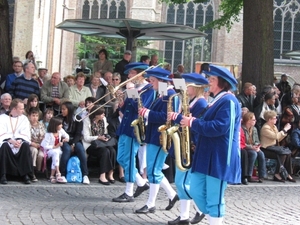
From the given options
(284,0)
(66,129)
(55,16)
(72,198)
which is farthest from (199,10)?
(72,198)

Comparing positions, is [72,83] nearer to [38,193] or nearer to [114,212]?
[38,193]

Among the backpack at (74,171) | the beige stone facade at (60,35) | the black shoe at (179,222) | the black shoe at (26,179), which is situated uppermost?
the beige stone facade at (60,35)

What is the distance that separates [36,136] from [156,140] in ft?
14.2

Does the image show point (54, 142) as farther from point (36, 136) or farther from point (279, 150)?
point (279, 150)

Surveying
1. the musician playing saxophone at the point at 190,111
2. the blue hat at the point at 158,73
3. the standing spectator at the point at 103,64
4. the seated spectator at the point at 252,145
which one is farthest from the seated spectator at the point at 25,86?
the musician playing saxophone at the point at 190,111

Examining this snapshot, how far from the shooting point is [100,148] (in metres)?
12.9

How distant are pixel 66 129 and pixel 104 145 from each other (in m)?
0.86

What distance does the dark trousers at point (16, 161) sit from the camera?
39.6 feet

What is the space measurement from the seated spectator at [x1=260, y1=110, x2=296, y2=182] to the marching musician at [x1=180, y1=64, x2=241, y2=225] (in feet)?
24.4

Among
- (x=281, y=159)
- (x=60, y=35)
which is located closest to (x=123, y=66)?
(x=281, y=159)

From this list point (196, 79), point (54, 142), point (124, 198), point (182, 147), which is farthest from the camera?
point (54, 142)

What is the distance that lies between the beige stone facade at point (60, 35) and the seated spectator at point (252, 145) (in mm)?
20368

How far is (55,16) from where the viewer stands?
1497 inches

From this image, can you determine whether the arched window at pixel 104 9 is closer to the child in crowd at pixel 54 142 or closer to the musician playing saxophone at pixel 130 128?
the child in crowd at pixel 54 142
